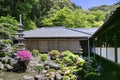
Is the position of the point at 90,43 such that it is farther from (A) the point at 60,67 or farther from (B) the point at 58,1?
(B) the point at 58,1

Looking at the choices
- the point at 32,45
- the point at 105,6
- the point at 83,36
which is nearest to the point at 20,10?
the point at 32,45

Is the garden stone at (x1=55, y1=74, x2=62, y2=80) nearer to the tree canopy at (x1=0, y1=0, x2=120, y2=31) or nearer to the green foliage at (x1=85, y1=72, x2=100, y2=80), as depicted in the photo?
the green foliage at (x1=85, y1=72, x2=100, y2=80)

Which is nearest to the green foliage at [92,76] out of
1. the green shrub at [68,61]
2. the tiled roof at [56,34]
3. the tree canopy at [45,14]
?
the green shrub at [68,61]

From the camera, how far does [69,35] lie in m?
27.8

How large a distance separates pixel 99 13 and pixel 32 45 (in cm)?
2784

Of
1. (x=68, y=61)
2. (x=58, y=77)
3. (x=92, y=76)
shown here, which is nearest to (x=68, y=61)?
(x=68, y=61)

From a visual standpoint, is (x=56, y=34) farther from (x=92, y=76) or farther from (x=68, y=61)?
(x=92, y=76)

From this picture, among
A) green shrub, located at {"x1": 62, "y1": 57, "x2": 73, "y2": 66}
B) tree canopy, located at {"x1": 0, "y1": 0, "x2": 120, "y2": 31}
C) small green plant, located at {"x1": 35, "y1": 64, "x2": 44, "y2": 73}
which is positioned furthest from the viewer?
tree canopy, located at {"x1": 0, "y1": 0, "x2": 120, "y2": 31}

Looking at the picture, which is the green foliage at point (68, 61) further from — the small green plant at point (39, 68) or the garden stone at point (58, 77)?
the garden stone at point (58, 77)

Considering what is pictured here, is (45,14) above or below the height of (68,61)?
above

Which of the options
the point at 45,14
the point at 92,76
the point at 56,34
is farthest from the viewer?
the point at 45,14

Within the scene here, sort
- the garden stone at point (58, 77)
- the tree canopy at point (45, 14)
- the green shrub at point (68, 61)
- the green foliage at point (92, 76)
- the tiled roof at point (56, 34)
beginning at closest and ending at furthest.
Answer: the green foliage at point (92, 76) < the garden stone at point (58, 77) < the green shrub at point (68, 61) < the tiled roof at point (56, 34) < the tree canopy at point (45, 14)

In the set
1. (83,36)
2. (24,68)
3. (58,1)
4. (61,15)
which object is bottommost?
(24,68)

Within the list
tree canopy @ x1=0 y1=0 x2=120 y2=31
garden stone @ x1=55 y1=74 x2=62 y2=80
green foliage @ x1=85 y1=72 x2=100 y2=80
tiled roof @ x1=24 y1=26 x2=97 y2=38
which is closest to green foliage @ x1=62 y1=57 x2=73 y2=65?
garden stone @ x1=55 y1=74 x2=62 y2=80
